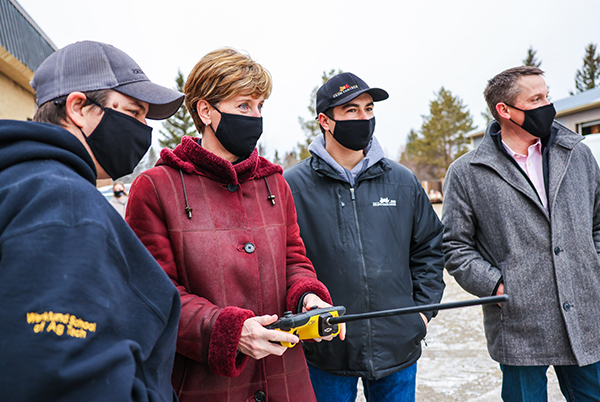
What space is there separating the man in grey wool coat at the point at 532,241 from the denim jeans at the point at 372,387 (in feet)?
2.10

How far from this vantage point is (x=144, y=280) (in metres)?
1.17

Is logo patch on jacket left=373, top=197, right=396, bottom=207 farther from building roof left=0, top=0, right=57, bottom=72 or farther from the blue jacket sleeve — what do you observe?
building roof left=0, top=0, right=57, bottom=72

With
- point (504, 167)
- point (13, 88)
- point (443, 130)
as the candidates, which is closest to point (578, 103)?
point (504, 167)

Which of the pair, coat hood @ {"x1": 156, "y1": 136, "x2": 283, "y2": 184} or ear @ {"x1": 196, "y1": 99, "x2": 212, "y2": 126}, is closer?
coat hood @ {"x1": 156, "y1": 136, "x2": 283, "y2": 184}

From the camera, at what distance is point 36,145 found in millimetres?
1042

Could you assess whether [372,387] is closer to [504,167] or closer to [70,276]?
[504,167]

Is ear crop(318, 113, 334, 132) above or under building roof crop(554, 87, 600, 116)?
above

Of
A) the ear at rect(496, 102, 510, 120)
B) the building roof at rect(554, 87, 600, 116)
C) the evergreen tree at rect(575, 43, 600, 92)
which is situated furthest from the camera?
the evergreen tree at rect(575, 43, 600, 92)

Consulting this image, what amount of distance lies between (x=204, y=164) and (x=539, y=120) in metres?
2.27

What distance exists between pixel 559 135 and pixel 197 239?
2544mm

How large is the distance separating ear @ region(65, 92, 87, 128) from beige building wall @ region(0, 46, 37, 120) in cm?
812

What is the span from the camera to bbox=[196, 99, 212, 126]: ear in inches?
80.7

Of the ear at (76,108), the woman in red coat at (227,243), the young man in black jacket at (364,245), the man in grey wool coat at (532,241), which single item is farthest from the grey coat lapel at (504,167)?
the ear at (76,108)

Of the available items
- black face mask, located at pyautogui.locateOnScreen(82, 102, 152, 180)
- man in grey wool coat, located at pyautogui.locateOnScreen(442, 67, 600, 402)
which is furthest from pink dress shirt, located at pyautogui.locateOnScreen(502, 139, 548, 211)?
black face mask, located at pyautogui.locateOnScreen(82, 102, 152, 180)
